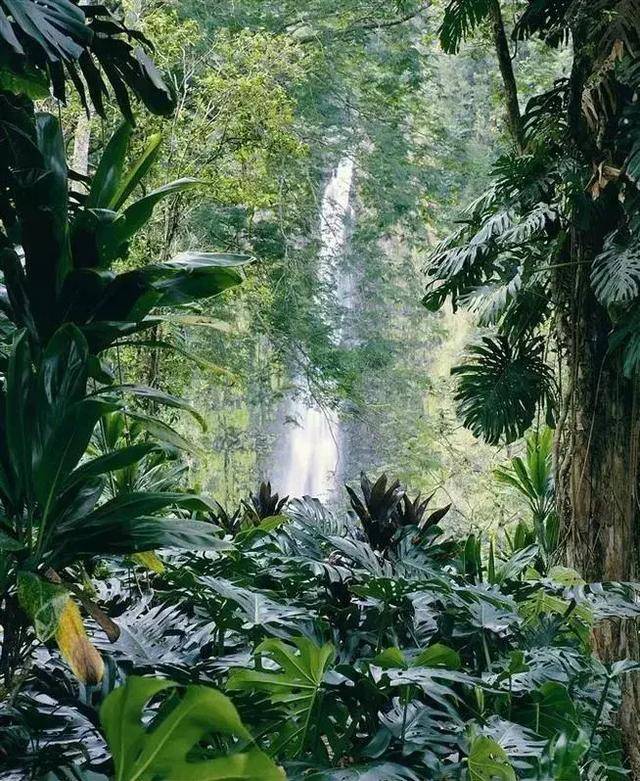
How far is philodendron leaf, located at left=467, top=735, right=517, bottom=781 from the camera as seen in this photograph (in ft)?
4.37

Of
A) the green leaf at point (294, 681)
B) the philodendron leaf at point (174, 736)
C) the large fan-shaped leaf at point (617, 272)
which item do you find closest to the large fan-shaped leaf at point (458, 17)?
the large fan-shaped leaf at point (617, 272)

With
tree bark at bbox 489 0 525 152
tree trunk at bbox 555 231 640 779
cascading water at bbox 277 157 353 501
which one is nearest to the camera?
tree trunk at bbox 555 231 640 779

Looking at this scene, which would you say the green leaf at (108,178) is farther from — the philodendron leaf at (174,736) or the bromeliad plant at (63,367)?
the philodendron leaf at (174,736)

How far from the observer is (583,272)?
3271 mm

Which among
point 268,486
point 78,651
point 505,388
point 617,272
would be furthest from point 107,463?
point 268,486

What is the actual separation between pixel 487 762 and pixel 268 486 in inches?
116

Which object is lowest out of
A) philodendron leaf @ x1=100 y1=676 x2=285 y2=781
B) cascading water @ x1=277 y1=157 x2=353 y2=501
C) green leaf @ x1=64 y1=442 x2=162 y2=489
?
philodendron leaf @ x1=100 y1=676 x2=285 y2=781

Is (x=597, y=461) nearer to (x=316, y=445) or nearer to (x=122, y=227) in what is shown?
(x=122, y=227)

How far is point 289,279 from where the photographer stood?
26.6ft

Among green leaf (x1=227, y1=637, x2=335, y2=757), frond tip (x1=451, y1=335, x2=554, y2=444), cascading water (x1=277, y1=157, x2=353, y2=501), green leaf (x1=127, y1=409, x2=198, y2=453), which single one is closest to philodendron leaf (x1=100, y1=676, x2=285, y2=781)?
green leaf (x1=227, y1=637, x2=335, y2=757)

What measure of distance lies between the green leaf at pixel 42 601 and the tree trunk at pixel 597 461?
2.32 m

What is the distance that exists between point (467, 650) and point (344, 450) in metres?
9.16

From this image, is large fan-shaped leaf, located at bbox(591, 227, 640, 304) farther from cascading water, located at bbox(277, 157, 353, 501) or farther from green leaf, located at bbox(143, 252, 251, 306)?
cascading water, located at bbox(277, 157, 353, 501)

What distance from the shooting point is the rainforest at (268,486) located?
139cm
